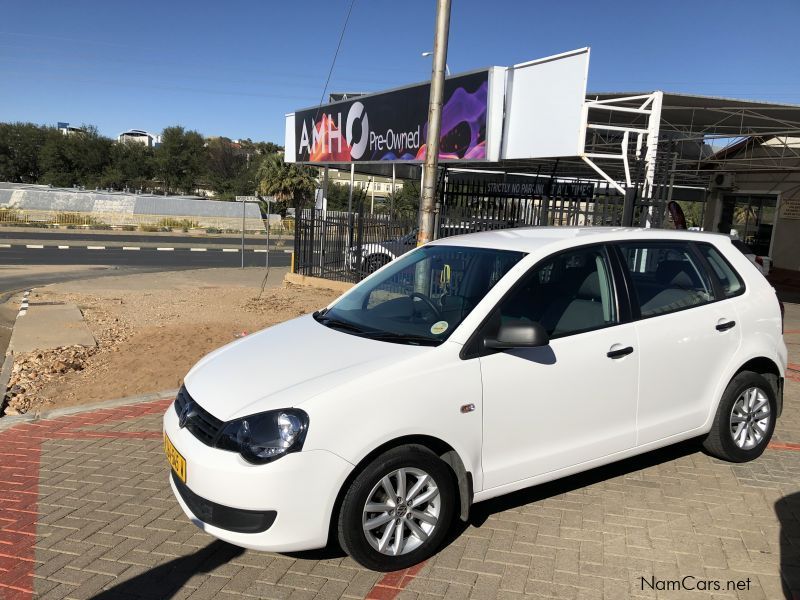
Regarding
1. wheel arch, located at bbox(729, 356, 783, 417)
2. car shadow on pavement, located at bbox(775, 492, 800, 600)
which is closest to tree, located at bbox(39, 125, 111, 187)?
wheel arch, located at bbox(729, 356, 783, 417)

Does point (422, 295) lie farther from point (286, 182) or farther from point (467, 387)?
point (286, 182)

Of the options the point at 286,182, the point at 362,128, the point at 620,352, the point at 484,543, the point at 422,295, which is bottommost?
the point at 484,543

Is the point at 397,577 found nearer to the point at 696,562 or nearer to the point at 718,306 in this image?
the point at 696,562

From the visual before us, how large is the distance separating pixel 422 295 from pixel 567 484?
164 centimetres

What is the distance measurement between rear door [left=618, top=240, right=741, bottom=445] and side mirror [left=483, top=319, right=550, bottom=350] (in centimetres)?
94

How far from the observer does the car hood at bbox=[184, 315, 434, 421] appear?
118 inches

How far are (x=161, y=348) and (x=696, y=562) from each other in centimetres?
721

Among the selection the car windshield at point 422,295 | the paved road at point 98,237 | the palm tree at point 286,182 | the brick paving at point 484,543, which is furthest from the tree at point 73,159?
the car windshield at point 422,295

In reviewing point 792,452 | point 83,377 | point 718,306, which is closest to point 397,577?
point 718,306

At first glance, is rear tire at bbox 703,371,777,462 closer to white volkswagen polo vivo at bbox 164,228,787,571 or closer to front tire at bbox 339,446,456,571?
white volkswagen polo vivo at bbox 164,228,787,571

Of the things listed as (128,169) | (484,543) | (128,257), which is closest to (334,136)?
(128,257)

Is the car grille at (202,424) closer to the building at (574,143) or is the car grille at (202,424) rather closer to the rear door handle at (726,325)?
the rear door handle at (726,325)

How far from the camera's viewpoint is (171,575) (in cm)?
318

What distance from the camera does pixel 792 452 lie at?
16.2 feet
